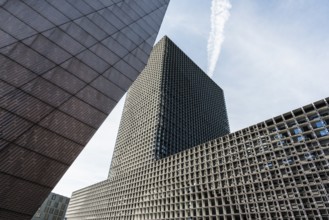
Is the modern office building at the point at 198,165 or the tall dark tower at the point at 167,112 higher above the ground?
the tall dark tower at the point at 167,112

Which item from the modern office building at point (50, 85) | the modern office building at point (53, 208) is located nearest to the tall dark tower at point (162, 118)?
the modern office building at point (53, 208)

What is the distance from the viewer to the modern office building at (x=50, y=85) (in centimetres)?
1107

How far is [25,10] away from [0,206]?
458 inches

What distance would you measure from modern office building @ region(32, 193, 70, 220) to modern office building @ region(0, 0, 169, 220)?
96.2 meters

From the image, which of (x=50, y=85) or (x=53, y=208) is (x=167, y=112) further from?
(x=50, y=85)

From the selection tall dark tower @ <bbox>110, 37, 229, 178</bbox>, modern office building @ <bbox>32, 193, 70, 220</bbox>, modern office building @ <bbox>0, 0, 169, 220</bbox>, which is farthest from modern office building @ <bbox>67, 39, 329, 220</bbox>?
modern office building @ <bbox>0, 0, 169, 220</bbox>

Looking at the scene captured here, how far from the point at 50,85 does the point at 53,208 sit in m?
102

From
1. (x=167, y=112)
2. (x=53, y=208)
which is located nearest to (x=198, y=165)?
(x=167, y=112)

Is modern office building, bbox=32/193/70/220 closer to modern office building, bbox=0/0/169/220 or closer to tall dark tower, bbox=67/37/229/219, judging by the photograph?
tall dark tower, bbox=67/37/229/219

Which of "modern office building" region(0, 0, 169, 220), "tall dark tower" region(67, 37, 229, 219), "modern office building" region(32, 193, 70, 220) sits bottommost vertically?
"modern office building" region(0, 0, 169, 220)

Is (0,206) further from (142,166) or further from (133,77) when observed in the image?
(142,166)

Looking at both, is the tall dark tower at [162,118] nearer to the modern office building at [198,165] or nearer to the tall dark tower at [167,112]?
the tall dark tower at [167,112]

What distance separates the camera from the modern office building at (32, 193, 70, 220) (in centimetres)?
9050

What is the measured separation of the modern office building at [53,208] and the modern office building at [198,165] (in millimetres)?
17387
